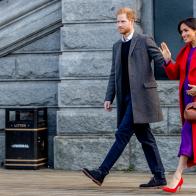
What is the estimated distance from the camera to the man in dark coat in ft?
28.5

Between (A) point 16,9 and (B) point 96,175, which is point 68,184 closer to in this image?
Result: (B) point 96,175

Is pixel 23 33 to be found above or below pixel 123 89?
above

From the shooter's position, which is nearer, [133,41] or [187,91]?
[187,91]

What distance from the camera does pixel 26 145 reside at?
1134 centimetres

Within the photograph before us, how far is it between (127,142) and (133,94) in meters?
0.53

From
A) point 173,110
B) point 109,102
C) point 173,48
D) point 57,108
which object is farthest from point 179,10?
point 109,102

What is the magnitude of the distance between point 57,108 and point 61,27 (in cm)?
118

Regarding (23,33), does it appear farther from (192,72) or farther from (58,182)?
(192,72)

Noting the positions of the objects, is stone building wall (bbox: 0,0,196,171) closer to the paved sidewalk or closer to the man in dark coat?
the paved sidewalk

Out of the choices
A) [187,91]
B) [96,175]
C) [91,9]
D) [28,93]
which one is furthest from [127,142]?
[28,93]

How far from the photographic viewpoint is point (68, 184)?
9.41 meters

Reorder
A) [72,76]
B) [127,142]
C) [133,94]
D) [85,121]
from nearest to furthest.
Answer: [133,94], [127,142], [85,121], [72,76]

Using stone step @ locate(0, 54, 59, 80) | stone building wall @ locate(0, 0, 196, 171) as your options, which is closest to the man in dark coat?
stone building wall @ locate(0, 0, 196, 171)

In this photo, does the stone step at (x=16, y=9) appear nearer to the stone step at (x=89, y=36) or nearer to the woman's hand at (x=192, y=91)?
the stone step at (x=89, y=36)
